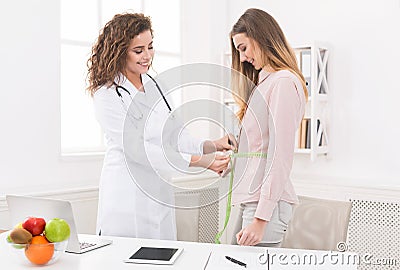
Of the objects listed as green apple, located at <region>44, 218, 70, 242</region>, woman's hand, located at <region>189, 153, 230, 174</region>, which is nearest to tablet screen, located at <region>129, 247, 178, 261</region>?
green apple, located at <region>44, 218, 70, 242</region>

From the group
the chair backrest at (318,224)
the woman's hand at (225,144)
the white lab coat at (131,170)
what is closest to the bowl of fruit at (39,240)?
the white lab coat at (131,170)

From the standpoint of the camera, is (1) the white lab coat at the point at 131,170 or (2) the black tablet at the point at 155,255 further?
(1) the white lab coat at the point at 131,170

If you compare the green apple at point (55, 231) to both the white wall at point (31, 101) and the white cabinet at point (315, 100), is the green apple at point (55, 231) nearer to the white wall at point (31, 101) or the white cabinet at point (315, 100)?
the white wall at point (31, 101)

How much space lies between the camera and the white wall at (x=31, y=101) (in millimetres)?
2549

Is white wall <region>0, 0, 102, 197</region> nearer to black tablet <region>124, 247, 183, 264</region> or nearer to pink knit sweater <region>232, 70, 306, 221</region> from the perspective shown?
black tablet <region>124, 247, 183, 264</region>

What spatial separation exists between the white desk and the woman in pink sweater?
12 cm

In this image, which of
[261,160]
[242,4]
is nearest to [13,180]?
[261,160]

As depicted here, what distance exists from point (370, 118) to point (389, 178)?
357 mm

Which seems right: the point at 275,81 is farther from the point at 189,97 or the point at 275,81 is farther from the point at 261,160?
the point at 189,97

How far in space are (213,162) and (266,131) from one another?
309mm

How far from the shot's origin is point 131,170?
85.1 inches

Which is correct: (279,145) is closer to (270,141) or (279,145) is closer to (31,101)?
(270,141)

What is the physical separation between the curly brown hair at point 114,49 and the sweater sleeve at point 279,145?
737mm

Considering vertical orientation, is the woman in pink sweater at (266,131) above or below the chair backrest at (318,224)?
above
